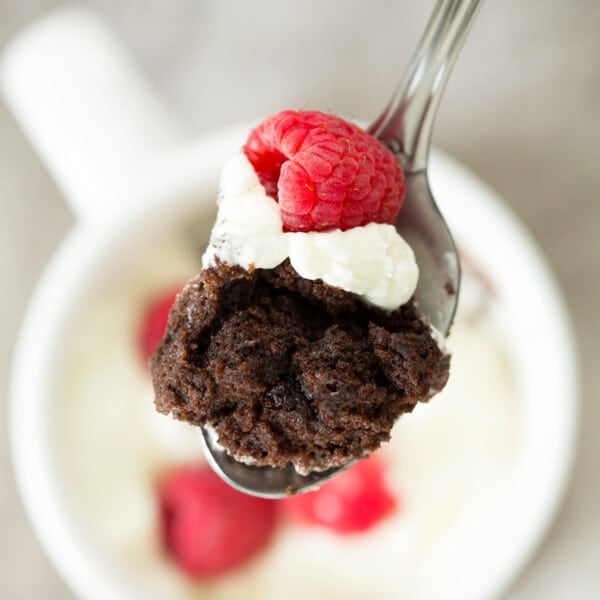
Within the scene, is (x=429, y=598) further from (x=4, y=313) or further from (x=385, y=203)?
(x=4, y=313)

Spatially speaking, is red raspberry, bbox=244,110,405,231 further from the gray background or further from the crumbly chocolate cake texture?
the gray background

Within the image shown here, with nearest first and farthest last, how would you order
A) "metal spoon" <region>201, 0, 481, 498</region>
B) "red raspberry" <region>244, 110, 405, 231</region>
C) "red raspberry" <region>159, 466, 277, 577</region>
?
"red raspberry" <region>244, 110, 405, 231</region> → "metal spoon" <region>201, 0, 481, 498</region> → "red raspberry" <region>159, 466, 277, 577</region>

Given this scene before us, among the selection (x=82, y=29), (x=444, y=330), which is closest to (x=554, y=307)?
(x=444, y=330)

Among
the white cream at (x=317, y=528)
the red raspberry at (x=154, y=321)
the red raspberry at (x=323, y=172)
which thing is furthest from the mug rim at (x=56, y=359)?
the red raspberry at (x=323, y=172)

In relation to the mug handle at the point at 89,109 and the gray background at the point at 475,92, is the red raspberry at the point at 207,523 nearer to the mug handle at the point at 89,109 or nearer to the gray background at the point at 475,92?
the gray background at the point at 475,92

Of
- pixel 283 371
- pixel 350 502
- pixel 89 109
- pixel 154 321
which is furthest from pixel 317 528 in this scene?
pixel 89 109

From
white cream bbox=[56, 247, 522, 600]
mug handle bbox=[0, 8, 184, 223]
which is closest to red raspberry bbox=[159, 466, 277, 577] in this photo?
white cream bbox=[56, 247, 522, 600]
